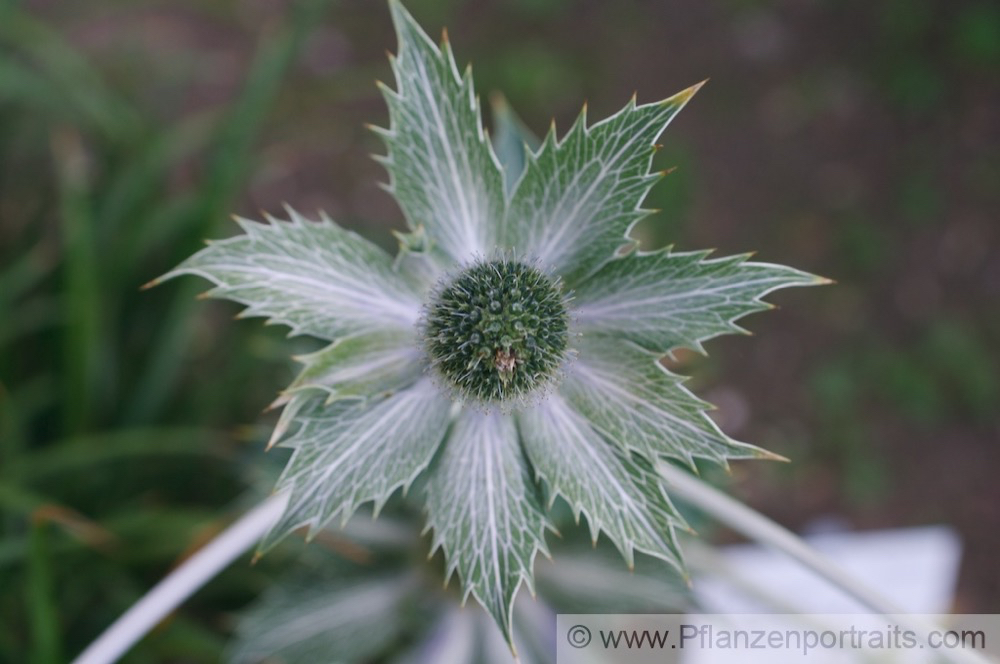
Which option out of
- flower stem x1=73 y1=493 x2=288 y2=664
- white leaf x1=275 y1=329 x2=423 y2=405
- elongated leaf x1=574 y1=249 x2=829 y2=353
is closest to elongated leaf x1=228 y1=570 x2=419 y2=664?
flower stem x1=73 y1=493 x2=288 y2=664

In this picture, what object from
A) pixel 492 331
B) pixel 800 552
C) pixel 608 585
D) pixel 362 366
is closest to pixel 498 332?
pixel 492 331

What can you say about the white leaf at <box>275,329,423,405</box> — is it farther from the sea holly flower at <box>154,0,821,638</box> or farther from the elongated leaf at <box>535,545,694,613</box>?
the elongated leaf at <box>535,545,694,613</box>

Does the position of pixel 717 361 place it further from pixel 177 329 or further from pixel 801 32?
pixel 177 329

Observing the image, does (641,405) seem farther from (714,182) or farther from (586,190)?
(714,182)

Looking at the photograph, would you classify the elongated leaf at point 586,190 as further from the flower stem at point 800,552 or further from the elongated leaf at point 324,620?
the elongated leaf at point 324,620

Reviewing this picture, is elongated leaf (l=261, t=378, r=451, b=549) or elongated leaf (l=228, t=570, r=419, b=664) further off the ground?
elongated leaf (l=261, t=378, r=451, b=549)

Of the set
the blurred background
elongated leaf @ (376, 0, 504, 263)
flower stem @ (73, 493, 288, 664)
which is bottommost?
flower stem @ (73, 493, 288, 664)
